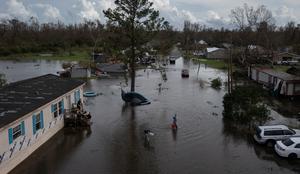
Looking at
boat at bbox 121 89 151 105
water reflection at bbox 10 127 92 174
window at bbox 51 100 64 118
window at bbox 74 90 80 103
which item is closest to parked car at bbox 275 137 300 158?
water reflection at bbox 10 127 92 174

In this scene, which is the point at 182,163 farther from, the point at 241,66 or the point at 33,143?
the point at 241,66

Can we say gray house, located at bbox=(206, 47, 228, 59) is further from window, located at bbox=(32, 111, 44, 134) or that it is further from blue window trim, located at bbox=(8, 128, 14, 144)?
→ blue window trim, located at bbox=(8, 128, 14, 144)

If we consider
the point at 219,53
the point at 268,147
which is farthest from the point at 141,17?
the point at 219,53

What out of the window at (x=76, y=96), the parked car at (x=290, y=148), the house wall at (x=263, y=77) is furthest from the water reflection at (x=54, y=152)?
the house wall at (x=263, y=77)

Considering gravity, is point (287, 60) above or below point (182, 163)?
above

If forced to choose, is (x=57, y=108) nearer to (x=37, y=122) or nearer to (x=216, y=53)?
(x=37, y=122)

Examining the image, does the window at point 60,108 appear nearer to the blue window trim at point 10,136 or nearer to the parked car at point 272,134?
the blue window trim at point 10,136
